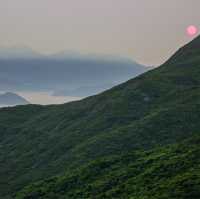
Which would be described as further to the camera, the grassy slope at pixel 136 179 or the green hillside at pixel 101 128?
the green hillside at pixel 101 128

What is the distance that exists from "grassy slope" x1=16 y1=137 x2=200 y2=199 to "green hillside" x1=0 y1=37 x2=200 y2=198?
1460 centimetres

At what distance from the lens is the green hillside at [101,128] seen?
378ft

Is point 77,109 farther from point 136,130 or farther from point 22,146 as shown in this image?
point 136,130

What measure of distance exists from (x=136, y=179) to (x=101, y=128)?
66989 mm

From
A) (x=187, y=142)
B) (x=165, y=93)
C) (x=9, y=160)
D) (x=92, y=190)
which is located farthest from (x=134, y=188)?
(x=165, y=93)

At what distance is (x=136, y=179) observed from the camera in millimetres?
76125

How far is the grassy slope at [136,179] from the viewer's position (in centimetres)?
6506

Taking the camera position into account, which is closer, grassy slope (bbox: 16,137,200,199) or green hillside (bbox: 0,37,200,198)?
grassy slope (bbox: 16,137,200,199)

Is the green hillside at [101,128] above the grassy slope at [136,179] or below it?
above

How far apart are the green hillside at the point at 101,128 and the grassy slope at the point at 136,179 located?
14.6m

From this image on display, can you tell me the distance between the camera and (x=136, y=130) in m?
125

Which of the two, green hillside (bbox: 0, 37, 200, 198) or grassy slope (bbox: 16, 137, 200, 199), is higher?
green hillside (bbox: 0, 37, 200, 198)

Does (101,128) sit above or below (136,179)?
above

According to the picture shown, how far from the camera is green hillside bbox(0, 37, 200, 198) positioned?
378ft
